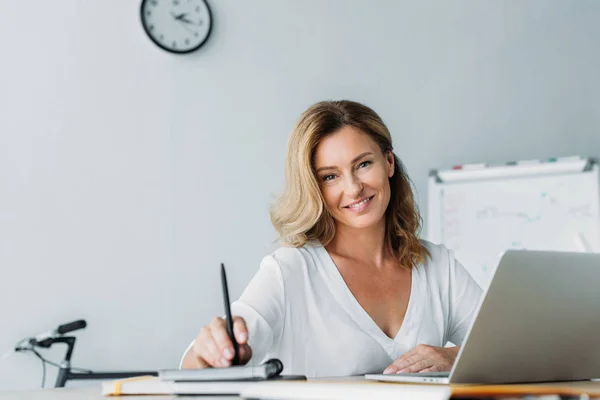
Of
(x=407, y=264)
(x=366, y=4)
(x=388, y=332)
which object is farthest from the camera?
(x=366, y=4)

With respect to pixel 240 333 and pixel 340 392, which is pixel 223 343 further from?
pixel 340 392

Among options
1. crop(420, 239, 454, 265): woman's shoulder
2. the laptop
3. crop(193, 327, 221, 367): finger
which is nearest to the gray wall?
crop(420, 239, 454, 265): woman's shoulder

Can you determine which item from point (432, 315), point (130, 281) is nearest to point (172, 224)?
point (130, 281)

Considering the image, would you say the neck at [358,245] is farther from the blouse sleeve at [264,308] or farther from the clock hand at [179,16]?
the clock hand at [179,16]

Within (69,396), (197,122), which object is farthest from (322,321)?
(197,122)

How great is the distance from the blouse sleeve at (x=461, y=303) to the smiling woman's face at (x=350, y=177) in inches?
10.2

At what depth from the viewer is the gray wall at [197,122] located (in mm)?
2992

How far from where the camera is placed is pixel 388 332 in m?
1.66

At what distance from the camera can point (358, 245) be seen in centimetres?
186

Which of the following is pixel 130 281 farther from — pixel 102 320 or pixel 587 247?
pixel 587 247

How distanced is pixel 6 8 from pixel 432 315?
226 centimetres

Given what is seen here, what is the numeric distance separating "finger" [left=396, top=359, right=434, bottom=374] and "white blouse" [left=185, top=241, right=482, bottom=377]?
8.5 inches

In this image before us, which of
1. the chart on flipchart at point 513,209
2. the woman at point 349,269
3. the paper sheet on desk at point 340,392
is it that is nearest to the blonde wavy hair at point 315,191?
the woman at point 349,269

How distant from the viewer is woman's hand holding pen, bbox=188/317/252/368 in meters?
1.07
